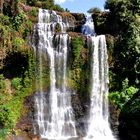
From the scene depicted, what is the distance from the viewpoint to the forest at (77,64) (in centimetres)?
3412

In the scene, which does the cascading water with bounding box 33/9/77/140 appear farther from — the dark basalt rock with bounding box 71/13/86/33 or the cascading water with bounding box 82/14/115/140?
the dark basalt rock with bounding box 71/13/86/33

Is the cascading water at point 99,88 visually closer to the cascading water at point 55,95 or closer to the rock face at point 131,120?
the rock face at point 131,120

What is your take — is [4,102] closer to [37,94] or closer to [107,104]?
[37,94]

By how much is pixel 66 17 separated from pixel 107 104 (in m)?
7.51

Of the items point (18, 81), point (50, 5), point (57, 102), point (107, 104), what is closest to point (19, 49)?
point (18, 81)

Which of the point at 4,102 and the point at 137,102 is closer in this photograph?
the point at 137,102

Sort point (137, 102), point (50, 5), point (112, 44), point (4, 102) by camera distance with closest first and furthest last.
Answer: point (137, 102)
point (4, 102)
point (112, 44)
point (50, 5)

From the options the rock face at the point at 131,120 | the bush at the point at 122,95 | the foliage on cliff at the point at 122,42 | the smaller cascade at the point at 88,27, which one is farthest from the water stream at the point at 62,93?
the smaller cascade at the point at 88,27

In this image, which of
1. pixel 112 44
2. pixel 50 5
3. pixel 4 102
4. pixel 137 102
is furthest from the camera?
pixel 50 5

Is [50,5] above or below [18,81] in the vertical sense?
above

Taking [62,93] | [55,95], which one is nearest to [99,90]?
[62,93]

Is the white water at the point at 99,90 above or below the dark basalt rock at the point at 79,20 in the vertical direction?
below

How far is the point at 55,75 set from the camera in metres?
36.0

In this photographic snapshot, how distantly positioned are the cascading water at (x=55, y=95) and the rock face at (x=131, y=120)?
3.13 metres
